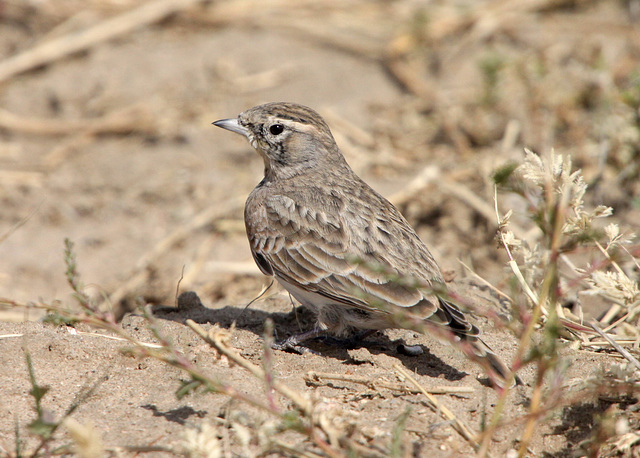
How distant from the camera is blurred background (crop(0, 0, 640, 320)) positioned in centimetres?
723

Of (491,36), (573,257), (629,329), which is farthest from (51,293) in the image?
(491,36)

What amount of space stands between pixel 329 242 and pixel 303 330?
69 cm

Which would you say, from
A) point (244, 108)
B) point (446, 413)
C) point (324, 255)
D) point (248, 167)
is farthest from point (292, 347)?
point (244, 108)

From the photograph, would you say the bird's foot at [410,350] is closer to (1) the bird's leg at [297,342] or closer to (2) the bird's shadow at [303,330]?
(2) the bird's shadow at [303,330]

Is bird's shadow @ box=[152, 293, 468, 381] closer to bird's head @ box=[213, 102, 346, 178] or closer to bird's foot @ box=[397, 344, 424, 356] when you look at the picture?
bird's foot @ box=[397, 344, 424, 356]

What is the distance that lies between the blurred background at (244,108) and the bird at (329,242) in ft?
4.60

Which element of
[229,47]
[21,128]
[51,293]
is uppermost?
[229,47]

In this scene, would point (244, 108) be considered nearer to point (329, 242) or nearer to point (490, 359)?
point (329, 242)

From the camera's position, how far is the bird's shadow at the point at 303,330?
4320 millimetres

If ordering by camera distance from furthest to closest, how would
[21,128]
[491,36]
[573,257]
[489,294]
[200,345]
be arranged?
[491,36], [21,128], [573,257], [489,294], [200,345]

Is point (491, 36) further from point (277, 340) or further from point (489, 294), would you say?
point (277, 340)

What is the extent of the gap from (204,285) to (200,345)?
2.41 m

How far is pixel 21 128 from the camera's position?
9.48 meters

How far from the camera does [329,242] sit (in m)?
4.58
